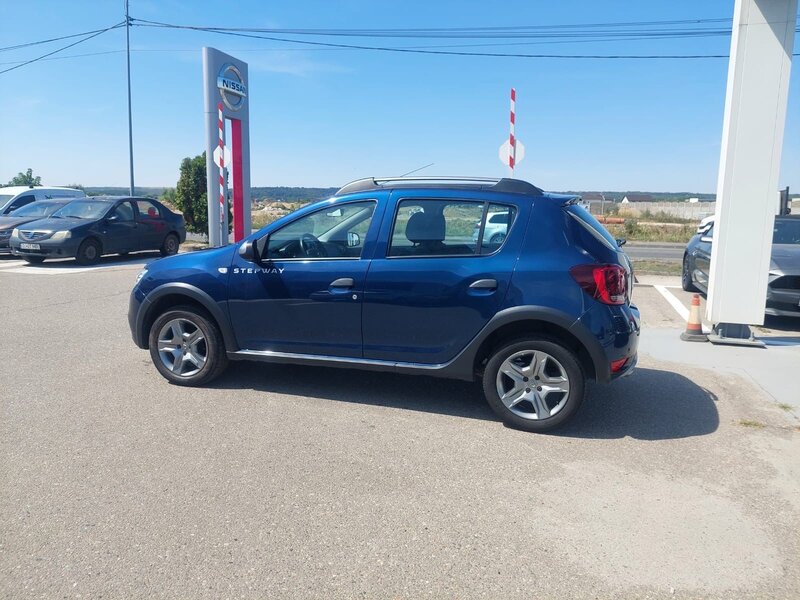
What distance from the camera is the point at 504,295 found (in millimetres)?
4656

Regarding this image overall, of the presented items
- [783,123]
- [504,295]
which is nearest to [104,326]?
[504,295]

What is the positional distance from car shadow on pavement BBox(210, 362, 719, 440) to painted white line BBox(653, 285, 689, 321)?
3509 millimetres

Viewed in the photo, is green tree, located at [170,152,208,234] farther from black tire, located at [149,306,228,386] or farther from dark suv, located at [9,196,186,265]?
black tire, located at [149,306,228,386]

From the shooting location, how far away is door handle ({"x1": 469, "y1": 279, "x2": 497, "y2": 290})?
4676 millimetres

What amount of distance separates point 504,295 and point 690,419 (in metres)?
1.84

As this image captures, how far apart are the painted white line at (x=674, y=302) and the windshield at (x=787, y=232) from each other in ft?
5.55

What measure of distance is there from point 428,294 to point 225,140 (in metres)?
12.1

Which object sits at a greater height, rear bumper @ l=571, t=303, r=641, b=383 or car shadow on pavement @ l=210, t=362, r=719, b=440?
rear bumper @ l=571, t=303, r=641, b=383

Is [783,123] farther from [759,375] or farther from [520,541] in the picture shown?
[520,541]

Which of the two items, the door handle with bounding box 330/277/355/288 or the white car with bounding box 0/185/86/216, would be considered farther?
the white car with bounding box 0/185/86/216

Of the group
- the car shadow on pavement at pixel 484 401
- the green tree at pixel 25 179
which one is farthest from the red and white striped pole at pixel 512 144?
the green tree at pixel 25 179

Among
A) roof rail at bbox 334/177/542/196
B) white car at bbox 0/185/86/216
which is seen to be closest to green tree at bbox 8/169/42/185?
white car at bbox 0/185/86/216

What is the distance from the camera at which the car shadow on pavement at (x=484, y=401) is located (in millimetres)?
4879

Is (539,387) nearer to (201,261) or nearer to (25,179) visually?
(201,261)
